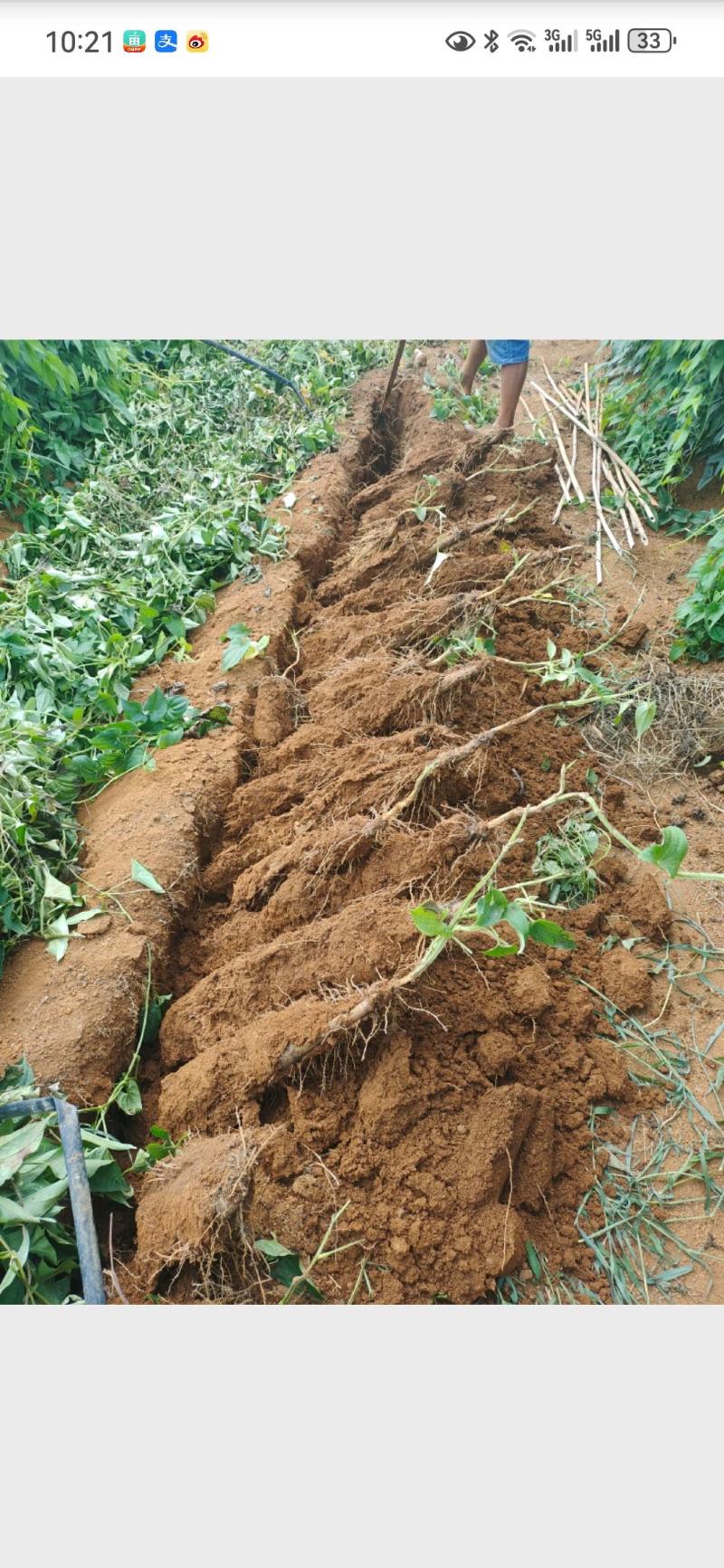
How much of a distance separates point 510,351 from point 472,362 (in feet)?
3.69

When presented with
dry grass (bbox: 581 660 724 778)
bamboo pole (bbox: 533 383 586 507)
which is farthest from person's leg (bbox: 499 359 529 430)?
dry grass (bbox: 581 660 724 778)

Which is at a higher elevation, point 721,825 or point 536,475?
point 536,475

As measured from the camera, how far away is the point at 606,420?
5.13m

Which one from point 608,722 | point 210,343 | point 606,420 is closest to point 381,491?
point 606,420

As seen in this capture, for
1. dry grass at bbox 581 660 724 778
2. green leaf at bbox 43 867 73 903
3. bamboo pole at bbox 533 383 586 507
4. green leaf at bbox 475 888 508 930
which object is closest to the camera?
green leaf at bbox 475 888 508 930

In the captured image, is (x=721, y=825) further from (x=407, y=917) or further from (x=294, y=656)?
(x=294, y=656)

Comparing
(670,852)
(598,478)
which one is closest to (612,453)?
(598,478)

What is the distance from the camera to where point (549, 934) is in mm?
1688

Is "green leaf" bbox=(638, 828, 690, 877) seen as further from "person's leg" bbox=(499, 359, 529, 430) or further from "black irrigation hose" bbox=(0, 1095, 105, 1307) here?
"person's leg" bbox=(499, 359, 529, 430)

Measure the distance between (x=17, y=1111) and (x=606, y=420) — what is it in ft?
16.0

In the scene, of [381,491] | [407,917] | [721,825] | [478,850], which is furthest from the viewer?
[381,491]

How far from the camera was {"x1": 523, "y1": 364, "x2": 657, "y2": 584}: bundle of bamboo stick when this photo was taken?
449 centimetres

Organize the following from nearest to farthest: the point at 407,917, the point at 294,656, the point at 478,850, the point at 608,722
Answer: the point at 407,917
the point at 478,850
the point at 608,722
the point at 294,656

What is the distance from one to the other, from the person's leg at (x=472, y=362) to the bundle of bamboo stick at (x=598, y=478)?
21.6 inches
